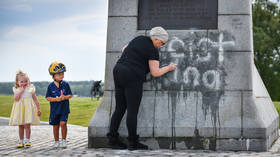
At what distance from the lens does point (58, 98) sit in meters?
6.21

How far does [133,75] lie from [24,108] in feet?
7.04

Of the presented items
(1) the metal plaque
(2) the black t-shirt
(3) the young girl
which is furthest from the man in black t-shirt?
(3) the young girl

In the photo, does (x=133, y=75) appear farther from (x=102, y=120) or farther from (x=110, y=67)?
(x=102, y=120)

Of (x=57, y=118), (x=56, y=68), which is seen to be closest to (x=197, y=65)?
(x=56, y=68)

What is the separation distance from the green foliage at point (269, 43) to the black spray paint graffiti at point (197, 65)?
101ft

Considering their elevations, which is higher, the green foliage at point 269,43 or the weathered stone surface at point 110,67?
the green foliage at point 269,43

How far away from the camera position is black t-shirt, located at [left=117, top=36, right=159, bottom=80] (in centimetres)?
584

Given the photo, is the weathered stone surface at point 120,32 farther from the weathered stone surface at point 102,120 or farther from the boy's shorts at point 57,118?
the boy's shorts at point 57,118

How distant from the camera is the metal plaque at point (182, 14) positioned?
6.37 m

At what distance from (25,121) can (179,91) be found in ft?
8.87

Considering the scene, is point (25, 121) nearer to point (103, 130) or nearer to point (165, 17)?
point (103, 130)

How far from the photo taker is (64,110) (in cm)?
628

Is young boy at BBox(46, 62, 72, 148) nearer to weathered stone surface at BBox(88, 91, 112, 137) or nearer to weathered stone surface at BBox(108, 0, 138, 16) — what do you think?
weathered stone surface at BBox(88, 91, 112, 137)

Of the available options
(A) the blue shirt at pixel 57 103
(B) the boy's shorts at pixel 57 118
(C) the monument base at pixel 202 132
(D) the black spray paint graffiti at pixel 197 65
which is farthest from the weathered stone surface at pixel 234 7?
(B) the boy's shorts at pixel 57 118
